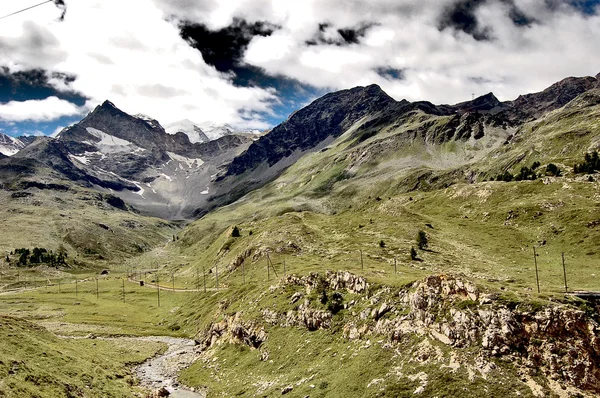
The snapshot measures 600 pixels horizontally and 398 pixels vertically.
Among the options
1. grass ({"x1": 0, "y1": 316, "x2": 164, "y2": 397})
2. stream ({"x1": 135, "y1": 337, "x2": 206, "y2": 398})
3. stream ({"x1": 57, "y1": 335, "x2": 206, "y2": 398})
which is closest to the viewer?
grass ({"x1": 0, "y1": 316, "x2": 164, "y2": 397})

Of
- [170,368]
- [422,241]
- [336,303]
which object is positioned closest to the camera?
[336,303]

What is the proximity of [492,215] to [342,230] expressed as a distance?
227 feet

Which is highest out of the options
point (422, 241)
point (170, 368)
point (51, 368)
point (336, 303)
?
point (422, 241)

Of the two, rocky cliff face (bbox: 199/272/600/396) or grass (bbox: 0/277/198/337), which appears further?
grass (bbox: 0/277/198/337)

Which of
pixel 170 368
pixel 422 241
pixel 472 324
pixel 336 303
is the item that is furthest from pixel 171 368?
pixel 422 241

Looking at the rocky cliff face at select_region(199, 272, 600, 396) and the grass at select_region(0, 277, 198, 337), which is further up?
the rocky cliff face at select_region(199, 272, 600, 396)

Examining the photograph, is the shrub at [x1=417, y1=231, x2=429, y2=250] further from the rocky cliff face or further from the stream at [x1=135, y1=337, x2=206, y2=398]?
the stream at [x1=135, y1=337, x2=206, y2=398]

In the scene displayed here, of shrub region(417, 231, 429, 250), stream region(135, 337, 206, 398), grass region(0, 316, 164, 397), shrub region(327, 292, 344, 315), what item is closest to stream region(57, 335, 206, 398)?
stream region(135, 337, 206, 398)

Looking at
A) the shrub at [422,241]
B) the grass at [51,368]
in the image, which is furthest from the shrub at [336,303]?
the shrub at [422,241]

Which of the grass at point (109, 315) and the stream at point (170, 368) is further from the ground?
the grass at point (109, 315)

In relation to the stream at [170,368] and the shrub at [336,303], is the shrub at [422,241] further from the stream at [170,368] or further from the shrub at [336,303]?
the stream at [170,368]

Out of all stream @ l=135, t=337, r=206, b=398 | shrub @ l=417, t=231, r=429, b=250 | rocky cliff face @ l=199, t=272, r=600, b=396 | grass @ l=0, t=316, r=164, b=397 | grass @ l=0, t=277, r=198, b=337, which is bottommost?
stream @ l=135, t=337, r=206, b=398

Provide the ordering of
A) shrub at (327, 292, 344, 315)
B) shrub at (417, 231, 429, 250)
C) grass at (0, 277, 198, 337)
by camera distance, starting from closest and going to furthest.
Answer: shrub at (327, 292, 344, 315) → grass at (0, 277, 198, 337) → shrub at (417, 231, 429, 250)

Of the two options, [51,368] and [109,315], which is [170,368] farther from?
[109,315]
